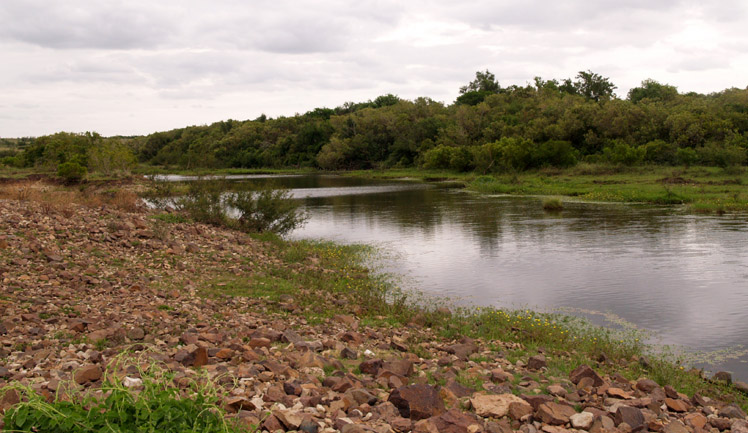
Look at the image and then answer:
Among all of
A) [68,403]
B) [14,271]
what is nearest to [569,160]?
Result: [14,271]

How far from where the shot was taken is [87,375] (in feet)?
19.6

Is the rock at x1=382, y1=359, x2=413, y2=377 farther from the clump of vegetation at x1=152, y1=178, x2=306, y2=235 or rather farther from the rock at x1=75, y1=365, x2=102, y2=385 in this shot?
the clump of vegetation at x1=152, y1=178, x2=306, y2=235

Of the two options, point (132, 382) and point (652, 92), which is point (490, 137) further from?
point (132, 382)

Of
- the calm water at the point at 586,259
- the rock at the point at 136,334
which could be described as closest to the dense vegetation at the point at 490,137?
the calm water at the point at 586,259

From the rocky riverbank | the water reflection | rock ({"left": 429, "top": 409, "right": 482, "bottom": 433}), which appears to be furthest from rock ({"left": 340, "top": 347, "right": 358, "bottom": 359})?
the water reflection

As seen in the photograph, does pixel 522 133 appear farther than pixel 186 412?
Yes

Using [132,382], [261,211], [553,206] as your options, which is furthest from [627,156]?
[132,382]

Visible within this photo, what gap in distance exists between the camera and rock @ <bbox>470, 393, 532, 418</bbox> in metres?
6.28

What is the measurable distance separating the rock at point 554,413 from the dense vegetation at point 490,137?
3972 cm

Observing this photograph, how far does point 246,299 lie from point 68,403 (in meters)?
7.17

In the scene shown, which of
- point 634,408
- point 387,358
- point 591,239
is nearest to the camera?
point 634,408

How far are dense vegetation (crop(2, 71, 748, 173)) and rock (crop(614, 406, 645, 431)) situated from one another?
40.1 metres

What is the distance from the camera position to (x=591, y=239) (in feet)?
76.5

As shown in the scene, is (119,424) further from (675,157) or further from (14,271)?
(675,157)
